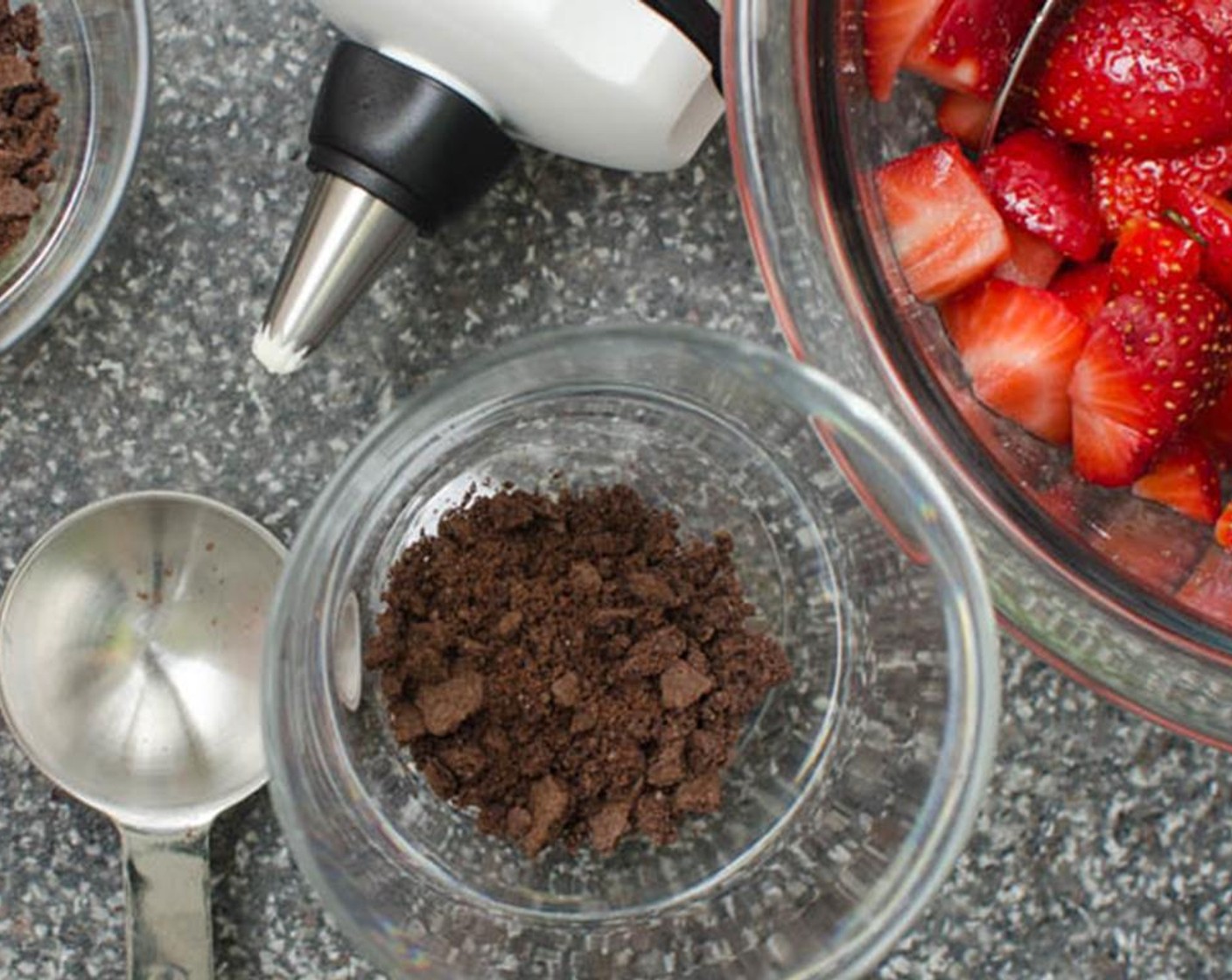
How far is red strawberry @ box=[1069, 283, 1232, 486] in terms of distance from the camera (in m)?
0.84

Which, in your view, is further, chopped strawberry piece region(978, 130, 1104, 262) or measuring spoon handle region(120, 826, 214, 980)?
measuring spoon handle region(120, 826, 214, 980)

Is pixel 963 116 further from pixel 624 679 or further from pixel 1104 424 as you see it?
pixel 624 679

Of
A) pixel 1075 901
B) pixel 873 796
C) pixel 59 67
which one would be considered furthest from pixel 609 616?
pixel 59 67

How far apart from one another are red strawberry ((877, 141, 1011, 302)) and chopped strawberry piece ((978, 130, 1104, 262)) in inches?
0.7

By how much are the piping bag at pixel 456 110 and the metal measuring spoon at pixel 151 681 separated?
132 mm

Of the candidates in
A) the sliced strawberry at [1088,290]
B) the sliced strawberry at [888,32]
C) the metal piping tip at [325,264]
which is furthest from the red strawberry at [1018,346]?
the metal piping tip at [325,264]

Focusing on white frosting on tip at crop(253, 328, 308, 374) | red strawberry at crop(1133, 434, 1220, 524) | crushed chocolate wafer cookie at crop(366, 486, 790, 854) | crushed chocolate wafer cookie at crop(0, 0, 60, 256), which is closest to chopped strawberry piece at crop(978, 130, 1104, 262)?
red strawberry at crop(1133, 434, 1220, 524)

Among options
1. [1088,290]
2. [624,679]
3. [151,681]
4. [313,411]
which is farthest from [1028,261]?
[151,681]

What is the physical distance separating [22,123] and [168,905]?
0.43m

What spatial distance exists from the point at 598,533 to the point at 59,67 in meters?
0.42

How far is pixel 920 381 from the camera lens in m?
0.83

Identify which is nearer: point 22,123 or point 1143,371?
point 1143,371

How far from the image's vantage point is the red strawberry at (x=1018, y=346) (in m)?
0.85

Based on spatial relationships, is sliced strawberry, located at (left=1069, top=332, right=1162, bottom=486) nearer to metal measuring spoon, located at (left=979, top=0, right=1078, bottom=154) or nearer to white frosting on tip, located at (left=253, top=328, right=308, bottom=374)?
metal measuring spoon, located at (left=979, top=0, right=1078, bottom=154)
